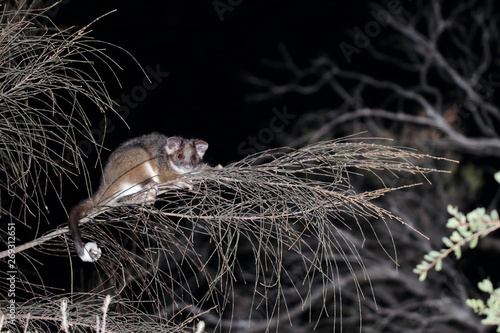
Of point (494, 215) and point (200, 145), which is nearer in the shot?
point (494, 215)

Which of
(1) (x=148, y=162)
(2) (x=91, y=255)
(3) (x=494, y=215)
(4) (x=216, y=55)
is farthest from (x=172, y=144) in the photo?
(4) (x=216, y=55)

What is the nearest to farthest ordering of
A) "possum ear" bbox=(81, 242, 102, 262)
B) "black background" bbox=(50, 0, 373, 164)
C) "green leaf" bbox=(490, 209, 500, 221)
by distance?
"green leaf" bbox=(490, 209, 500, 221) < "possum ear" bbox=(81, 242, 102, 262) < "black background" bbox=(50, 0, 373, 164)

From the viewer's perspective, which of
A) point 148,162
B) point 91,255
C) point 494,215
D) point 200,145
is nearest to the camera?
point 494,215

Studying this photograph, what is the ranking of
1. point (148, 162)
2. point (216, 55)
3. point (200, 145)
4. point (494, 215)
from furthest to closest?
point (216, 55) < point (200, 145) < point (148, 162) < point (494, 215)

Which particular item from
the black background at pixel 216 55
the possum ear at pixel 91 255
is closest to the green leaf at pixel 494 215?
the possum ear at pixel 91 255

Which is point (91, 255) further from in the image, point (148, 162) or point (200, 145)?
point (200, 145)

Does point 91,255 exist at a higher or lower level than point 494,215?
higher

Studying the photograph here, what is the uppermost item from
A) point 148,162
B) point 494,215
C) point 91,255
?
point 148,162

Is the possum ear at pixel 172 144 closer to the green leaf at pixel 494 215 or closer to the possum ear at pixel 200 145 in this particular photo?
the possum ear at pixel 200 145

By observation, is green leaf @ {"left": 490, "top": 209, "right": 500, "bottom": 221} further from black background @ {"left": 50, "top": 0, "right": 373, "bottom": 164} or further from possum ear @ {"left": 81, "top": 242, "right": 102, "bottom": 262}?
black background @ {"left": 50, "top": 0, "right": 373, "bottom": 164}

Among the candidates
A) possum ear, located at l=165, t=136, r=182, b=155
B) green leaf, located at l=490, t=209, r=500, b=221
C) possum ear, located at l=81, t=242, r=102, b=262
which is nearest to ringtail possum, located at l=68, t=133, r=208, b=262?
possum ear, located at l=165, t=136, r=182, b=155
